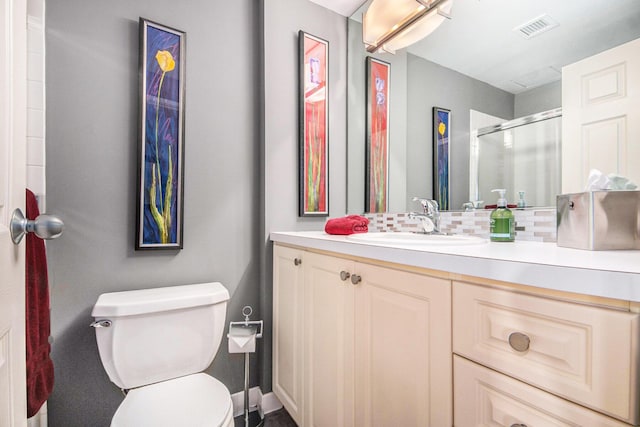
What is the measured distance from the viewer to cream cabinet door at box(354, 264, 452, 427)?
2.27 feet

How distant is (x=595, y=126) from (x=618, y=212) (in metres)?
0.35

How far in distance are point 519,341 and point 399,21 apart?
1.54 meters

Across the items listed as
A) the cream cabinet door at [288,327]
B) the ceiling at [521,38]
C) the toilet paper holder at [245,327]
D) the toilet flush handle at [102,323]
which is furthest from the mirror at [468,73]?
the toilet flush handle at [102,323]

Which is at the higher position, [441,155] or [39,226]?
[441,155]

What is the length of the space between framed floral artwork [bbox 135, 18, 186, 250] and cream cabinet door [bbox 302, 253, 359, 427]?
0.69 m

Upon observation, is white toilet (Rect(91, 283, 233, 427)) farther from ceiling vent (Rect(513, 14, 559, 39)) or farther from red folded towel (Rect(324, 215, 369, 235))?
ceiling vent (Rect(513, 14, 559, 39))

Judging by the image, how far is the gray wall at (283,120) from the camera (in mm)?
1592

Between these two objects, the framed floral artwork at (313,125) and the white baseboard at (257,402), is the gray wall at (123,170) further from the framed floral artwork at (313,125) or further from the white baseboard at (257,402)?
the framed floral artwork at (313,125)

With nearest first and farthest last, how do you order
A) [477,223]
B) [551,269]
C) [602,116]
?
[551,269]
[602,116]
[477,223]

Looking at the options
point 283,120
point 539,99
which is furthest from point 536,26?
point 283,120

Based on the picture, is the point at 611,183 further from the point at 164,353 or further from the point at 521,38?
the point at 164,353

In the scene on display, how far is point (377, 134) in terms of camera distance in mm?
1787

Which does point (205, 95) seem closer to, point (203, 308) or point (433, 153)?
point (203, 308)

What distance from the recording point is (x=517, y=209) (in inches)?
44.5
